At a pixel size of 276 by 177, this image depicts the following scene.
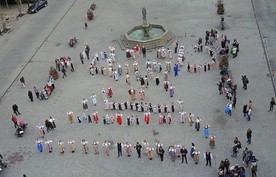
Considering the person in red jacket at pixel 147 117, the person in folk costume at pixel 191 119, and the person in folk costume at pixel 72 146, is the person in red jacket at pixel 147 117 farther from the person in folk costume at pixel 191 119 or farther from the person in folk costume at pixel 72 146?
the person in folk costume at pixel 72 146

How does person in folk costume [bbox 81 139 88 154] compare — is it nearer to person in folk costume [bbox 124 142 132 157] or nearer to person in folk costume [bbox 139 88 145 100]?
person in folk costume [bbox 124 142 132 157]

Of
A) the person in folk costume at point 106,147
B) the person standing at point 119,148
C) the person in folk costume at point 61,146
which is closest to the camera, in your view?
the person standing at point 119,148

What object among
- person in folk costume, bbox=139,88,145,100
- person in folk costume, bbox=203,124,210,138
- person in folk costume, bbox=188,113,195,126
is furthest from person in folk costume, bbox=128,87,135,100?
person in folk costume, bbox=203,124,210,138

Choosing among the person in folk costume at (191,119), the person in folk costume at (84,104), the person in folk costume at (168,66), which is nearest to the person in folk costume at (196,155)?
the person in folk costume at (191,119)

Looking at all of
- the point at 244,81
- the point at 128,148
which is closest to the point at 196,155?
the point at 128,148

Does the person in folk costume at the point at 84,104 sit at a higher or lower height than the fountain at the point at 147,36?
lower
